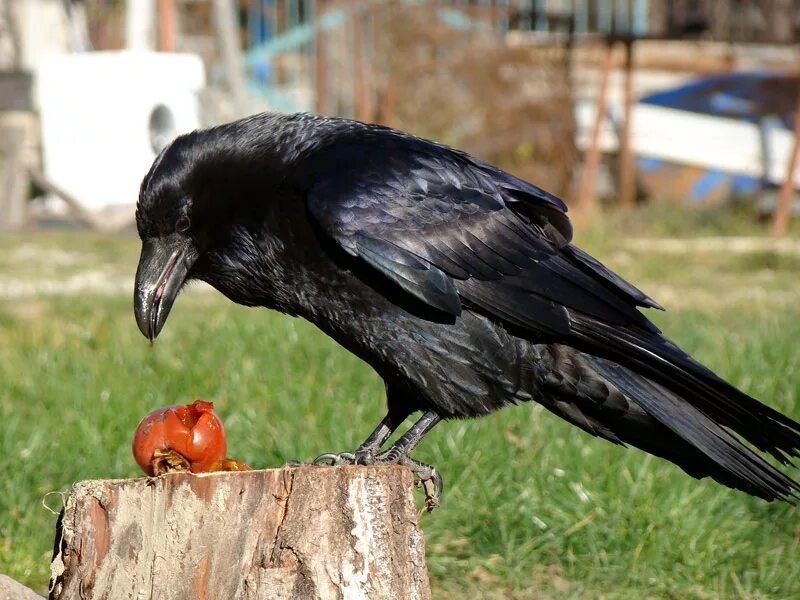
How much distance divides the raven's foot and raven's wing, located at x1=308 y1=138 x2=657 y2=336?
0.46m

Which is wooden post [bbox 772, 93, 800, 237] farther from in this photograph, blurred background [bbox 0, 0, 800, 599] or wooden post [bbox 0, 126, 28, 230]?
wooden post [bbox 0, 126, 28, 230]

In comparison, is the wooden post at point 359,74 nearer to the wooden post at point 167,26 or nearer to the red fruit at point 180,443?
the wooden post at point 167,26

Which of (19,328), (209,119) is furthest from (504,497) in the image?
(209,119)

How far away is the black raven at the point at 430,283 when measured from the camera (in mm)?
3373

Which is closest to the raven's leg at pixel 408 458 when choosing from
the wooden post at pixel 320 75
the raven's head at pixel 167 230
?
the raven's head at pixel 167 230

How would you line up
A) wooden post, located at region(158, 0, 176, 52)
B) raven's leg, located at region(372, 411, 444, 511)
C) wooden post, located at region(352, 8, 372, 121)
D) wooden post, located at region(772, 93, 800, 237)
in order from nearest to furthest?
raven's leg, located at region(372, 411, 444, 511)
wooden post, located at region(772, 93, 800, 237)
wooden post, located at region(158, 0, 176, 52)
wooden post, located at region(352, 8, 372, 121)

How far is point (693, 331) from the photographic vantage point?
268 inches

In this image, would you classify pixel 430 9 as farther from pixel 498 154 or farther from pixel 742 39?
pixel 742 39

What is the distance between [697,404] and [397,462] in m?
0.91

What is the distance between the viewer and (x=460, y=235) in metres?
3.50

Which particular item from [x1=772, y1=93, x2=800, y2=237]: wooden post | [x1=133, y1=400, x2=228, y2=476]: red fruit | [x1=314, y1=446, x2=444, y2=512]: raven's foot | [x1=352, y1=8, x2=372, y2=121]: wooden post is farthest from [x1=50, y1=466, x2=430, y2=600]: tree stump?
[x1=352, y1=8, x2=372, y2=121]: wooden post

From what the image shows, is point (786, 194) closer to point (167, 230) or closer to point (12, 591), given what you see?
point (167, 230)

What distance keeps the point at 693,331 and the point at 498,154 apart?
6744mm

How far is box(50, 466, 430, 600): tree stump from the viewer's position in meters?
3.00
